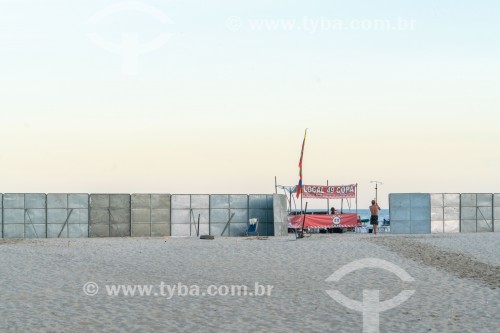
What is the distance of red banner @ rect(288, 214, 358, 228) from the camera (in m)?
40.0

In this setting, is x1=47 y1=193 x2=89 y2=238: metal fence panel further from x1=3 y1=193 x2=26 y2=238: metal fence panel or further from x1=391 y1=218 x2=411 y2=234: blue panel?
x1=391 y1=218 x2=411 y2=234: blue panel

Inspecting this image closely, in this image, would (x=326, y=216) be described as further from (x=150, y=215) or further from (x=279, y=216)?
(x=150, y=215)

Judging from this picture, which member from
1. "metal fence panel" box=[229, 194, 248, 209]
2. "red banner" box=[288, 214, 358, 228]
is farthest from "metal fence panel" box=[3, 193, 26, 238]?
"red banner" box=[288, 214, 358, 228]

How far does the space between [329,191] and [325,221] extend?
1648mm

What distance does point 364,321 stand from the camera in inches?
514

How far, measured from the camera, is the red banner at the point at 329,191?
40.1 metres

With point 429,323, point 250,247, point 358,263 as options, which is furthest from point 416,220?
point 429,323

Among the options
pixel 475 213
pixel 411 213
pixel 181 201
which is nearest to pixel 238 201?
pixel 181 201

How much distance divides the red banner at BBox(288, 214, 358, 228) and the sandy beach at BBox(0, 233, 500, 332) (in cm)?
1069

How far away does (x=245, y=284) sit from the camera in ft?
59.2

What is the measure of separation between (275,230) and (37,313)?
25081 millimetres

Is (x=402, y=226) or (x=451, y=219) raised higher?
(x=451, y=219)

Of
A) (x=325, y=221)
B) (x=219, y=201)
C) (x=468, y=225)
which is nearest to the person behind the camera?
(x=219, y=201)

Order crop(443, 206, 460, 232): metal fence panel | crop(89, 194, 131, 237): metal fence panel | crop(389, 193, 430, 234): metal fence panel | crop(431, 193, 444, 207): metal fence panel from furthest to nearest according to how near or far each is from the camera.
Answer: crop(443, 206, 460, 232): metal fence panel < crop(431, 193, 444, 207): metal fence panel < crop(389, 193, 430, 234): metal fence panel < crop(89, 194, 131, 237): metal fence panel
